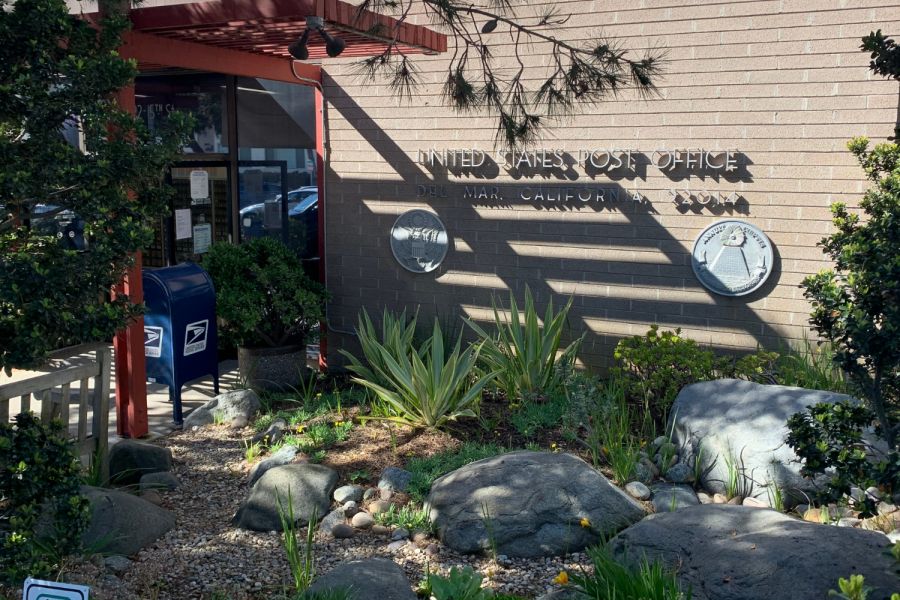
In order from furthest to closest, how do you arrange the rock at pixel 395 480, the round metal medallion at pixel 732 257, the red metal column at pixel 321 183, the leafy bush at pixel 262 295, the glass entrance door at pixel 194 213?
1. the glass entrance door at pixel 194 213
2. the red metal column at pixel 321 183
3. the leafy bush at pixel 262 295
4. the round metal medallion at pixel 732 257
5. the rock at pixel 395 480

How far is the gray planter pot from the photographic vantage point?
707 centimetres

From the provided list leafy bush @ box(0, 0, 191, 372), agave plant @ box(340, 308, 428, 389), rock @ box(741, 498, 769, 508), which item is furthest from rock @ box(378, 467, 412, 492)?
rock @ box(741, 498, 769, 508)

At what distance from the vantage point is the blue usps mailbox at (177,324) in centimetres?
647

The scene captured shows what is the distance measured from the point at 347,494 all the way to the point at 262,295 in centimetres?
275

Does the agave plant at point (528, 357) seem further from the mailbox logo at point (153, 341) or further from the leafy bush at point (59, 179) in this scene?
the leafy bush at point (59, 179)

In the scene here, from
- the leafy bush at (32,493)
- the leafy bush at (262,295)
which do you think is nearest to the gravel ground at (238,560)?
the leafy bush at (32,493)

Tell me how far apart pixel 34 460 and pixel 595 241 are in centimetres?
490

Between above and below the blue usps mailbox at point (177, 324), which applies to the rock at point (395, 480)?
below

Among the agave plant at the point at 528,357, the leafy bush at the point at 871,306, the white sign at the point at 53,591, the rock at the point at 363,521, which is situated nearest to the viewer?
the white sign at the point at 53,591

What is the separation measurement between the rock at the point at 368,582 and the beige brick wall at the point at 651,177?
152 inches

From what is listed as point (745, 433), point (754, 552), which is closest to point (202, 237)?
point (745, 433)

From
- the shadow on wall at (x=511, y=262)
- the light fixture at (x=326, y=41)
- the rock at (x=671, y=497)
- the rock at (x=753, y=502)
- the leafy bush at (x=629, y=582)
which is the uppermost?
the light fixture at (x=326, y=41)

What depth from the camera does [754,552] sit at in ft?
11.1

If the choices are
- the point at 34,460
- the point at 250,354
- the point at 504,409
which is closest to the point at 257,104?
the point at 250,354
